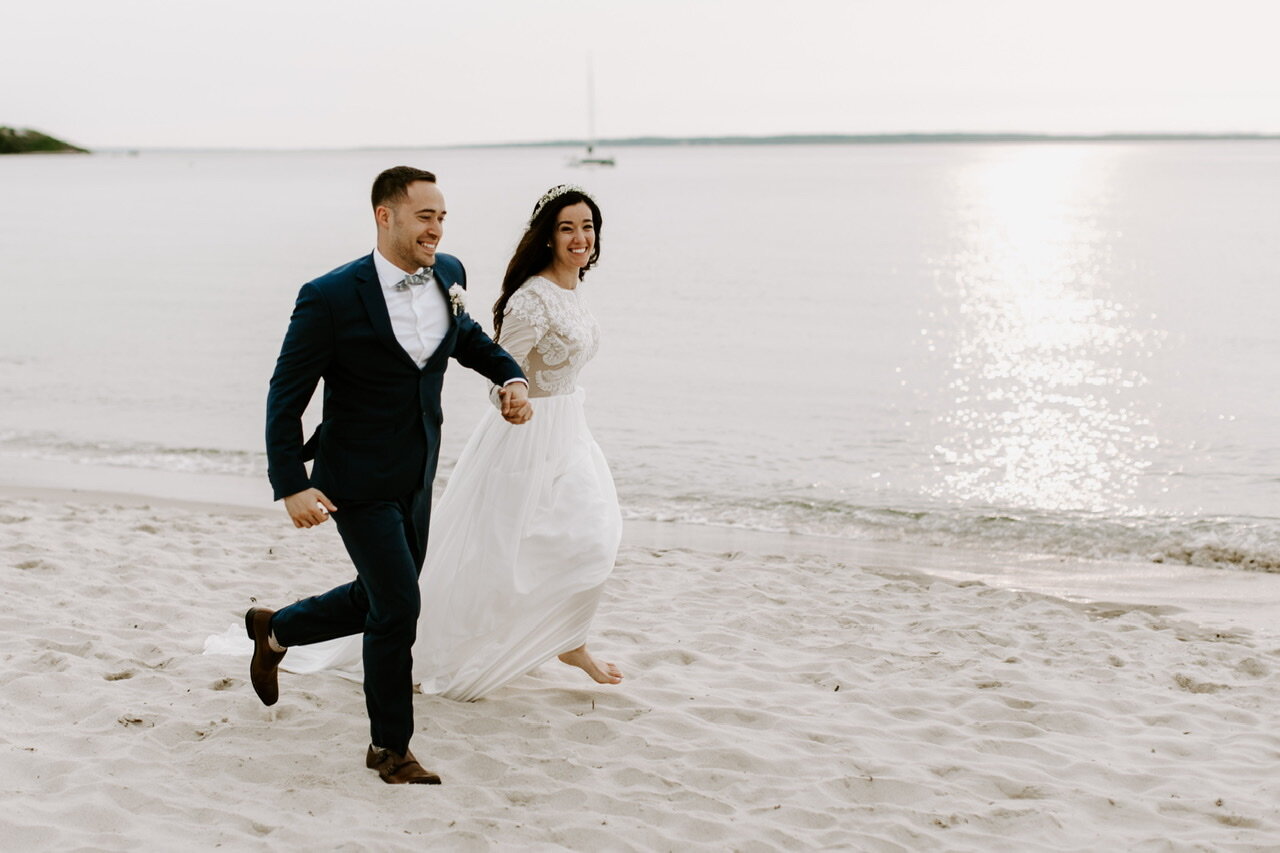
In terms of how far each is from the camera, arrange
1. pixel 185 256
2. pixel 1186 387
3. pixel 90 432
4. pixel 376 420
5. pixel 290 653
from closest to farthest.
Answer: pixel 376 420
pixel 290 653
pixel 90 432
pixel 1186 387
pixel 185 256

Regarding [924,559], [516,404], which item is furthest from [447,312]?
[924,559]

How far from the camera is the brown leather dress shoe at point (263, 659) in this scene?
15.9ft

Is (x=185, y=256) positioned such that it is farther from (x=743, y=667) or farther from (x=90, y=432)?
(x=743, y=667)

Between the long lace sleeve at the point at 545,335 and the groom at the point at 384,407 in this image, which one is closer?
the groom at the point at 384,407

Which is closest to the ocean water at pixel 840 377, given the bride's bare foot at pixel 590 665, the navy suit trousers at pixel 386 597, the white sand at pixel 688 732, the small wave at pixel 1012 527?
the small wave at pixel 1012 527

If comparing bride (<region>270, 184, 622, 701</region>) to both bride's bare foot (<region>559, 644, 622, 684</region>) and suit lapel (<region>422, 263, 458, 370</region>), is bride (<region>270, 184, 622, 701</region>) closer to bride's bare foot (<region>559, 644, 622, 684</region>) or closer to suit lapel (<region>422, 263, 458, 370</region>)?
bride's bare foot (<region>559, 644, 622, 684</region>)

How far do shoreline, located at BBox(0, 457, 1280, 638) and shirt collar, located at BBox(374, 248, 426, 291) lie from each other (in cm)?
476

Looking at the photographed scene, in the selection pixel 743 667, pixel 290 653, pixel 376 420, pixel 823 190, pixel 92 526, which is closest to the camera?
pixel 376 420

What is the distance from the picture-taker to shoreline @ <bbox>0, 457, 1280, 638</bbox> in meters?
7.58

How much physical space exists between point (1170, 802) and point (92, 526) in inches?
276

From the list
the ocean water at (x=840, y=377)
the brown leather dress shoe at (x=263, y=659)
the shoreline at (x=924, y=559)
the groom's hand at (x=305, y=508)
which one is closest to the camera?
the groom's hand at (x=305, y=508)

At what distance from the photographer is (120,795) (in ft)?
13.8

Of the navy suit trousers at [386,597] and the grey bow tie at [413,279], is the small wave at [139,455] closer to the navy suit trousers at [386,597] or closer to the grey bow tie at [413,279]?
the navy suit trousers at [386,597]

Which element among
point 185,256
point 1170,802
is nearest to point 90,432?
point 1170,802
